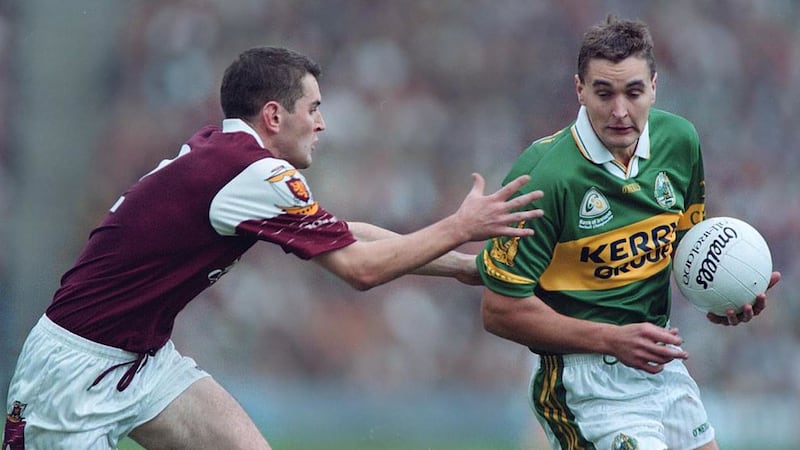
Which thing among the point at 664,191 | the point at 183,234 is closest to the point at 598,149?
the point at 664,191

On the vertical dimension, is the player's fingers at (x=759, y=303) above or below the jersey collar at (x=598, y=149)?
below

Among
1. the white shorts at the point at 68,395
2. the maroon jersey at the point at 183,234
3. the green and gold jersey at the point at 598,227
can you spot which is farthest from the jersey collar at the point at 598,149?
the white shorts at the point at 68,395

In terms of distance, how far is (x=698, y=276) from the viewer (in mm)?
5035

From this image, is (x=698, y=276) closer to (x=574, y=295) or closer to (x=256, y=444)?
(x=574, y=295)

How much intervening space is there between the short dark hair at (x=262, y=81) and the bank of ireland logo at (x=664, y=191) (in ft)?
4.83

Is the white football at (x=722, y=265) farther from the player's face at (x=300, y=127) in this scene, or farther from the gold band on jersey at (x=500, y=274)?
the player's face at (x=300, y=127)

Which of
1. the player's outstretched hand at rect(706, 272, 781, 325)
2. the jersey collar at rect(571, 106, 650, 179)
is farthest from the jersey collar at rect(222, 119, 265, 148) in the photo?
the player's outstretched hand at rect(706, 272, 781, 325)

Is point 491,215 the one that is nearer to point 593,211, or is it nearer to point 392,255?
point 392,255

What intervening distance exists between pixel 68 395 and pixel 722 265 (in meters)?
2.58

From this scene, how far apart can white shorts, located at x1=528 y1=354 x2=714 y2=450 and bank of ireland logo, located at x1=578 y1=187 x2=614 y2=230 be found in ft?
1.74

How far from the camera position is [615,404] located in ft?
16.2

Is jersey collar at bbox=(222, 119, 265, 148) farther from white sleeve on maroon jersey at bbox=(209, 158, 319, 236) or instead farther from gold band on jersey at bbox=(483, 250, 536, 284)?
gold band on jersey at bbox=(483, 250, 536, 284)

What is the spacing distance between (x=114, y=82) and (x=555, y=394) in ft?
19.7

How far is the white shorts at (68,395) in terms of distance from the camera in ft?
15.6
